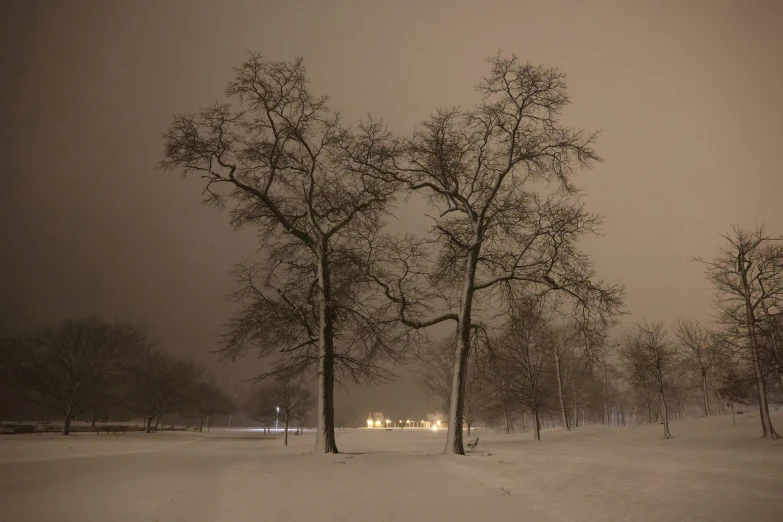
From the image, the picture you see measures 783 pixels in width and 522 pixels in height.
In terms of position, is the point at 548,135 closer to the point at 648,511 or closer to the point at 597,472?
the point at 597,472

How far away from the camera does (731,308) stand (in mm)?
22078

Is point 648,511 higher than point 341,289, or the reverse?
point 341,289

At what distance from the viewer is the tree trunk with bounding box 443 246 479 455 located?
13.4 meters

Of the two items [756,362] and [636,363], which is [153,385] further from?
[756,362]

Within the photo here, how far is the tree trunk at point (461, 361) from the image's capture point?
13.4 m

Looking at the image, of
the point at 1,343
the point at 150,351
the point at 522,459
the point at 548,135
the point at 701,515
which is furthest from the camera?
the point at 150,351

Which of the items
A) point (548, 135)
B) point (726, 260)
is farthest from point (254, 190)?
point (726, 260)

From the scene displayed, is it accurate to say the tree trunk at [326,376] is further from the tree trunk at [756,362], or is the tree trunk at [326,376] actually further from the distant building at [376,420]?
the distant building at [376,420]

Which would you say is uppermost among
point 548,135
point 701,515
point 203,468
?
point 548,135

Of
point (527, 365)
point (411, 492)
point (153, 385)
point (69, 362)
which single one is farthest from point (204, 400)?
point (411, 492)

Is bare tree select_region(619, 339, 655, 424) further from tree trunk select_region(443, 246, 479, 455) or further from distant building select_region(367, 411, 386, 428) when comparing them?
distant building select_region(367, 411, 386, 428)

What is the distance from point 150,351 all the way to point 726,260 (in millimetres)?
61710

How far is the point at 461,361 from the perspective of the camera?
45.9ft

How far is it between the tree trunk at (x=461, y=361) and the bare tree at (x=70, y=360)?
136ft
